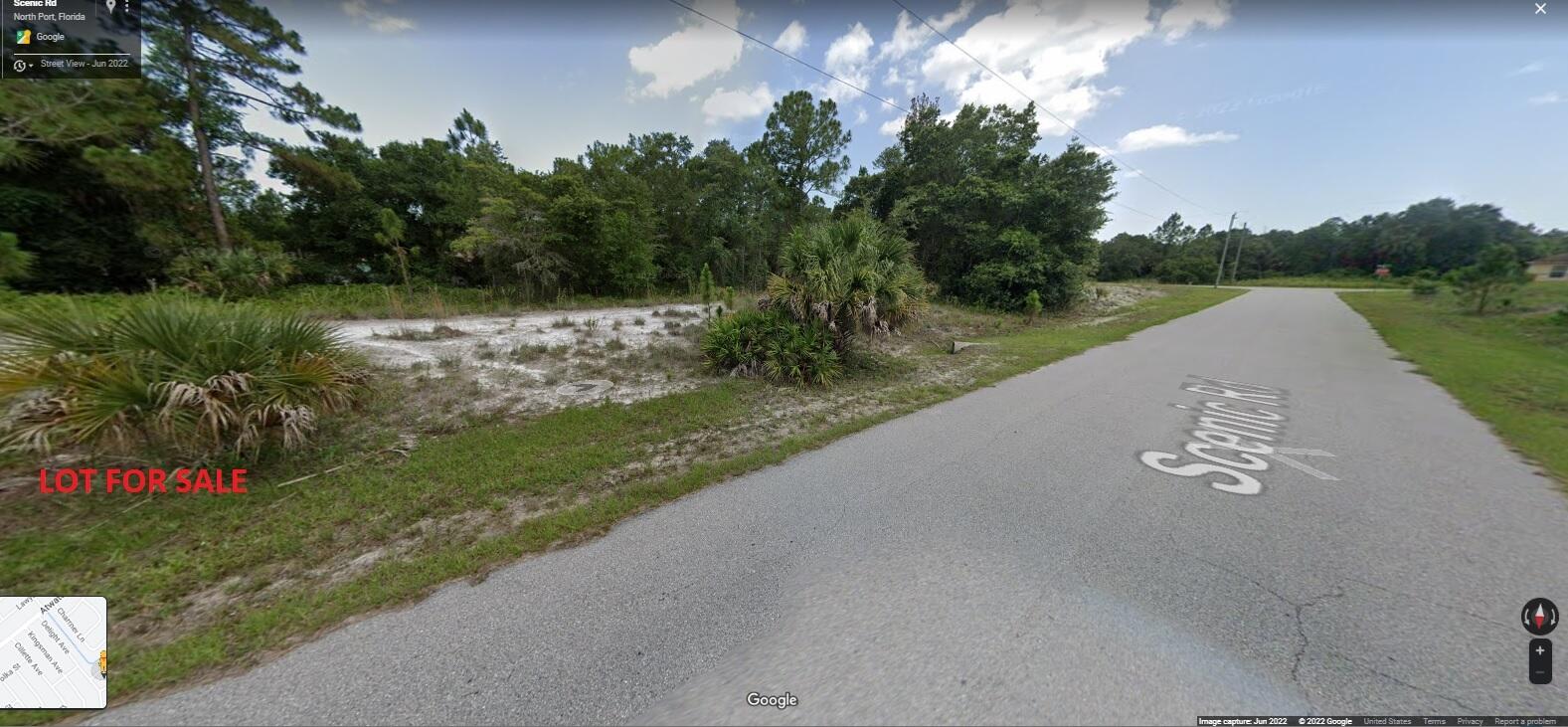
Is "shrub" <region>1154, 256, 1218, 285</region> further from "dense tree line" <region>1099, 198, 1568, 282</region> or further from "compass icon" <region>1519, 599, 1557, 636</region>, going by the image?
"compass icon" <region>1519, 599, 1557, 636</region>

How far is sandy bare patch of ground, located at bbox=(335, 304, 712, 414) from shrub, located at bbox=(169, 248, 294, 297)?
17.8 ft

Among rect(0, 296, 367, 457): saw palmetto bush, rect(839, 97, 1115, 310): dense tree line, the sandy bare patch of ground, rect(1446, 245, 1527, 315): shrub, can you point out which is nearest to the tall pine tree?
the sandy bare patch of ground

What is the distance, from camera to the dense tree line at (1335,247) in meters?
47.1

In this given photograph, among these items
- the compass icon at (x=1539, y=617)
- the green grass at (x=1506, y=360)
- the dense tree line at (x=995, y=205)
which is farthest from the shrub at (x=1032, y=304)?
the compass icon at (x=1539, y=617)

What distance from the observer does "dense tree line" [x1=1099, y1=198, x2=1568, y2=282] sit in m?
47.1

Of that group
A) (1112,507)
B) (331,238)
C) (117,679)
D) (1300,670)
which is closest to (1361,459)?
(1112,507)

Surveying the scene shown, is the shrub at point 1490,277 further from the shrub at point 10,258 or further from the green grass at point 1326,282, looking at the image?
the shrub at point 10,258

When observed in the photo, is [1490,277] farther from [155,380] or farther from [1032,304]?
[155,380]

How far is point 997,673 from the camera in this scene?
1.89 metres

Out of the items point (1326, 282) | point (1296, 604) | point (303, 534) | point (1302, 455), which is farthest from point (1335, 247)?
point (303, 534)

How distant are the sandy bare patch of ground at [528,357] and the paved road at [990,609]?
3.74 meters

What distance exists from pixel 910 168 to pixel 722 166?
10042 millimetres

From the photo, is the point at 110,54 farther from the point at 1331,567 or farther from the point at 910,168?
the point at 910,168

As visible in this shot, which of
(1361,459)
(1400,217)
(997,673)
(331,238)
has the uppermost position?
(1400,217)
